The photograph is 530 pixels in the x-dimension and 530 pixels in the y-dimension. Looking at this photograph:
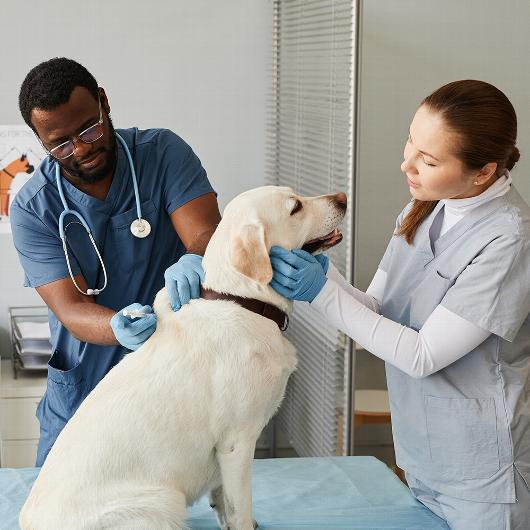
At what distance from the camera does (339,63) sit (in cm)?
271

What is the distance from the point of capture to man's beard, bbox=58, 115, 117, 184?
1.83m

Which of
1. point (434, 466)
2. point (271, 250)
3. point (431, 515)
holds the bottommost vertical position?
point (431, 515)

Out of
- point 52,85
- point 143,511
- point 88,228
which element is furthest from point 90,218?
point 143,511

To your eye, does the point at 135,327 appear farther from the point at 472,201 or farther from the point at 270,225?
the point at 472,201

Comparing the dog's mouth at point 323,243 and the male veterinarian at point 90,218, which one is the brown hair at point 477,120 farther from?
the male veterinarian at point 90,218

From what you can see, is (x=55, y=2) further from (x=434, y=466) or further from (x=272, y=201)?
(x=434, y=466)

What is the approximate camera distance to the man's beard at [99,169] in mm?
1828

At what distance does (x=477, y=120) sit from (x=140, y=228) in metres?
0.88

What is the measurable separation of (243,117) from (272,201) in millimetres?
2090

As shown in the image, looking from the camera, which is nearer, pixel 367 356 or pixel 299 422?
pixel 299 422

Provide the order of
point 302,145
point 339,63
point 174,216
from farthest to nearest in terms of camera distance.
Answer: point 302,145 < point 339,63 < point 174,216

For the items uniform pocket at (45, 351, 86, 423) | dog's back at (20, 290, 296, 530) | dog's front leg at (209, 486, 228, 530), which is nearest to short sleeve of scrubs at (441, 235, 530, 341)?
dog's back at (20, 290, 296, 530)

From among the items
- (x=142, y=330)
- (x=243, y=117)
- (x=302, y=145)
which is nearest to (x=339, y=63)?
(x=302, y=145)

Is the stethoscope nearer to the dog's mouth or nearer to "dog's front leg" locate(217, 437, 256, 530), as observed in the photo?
the dog's mouth
